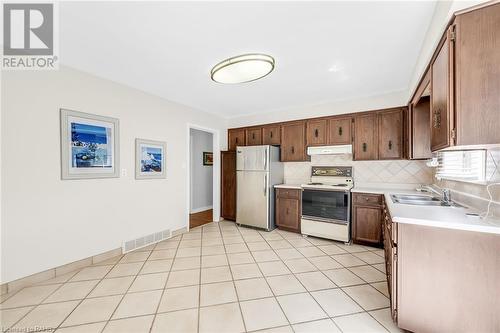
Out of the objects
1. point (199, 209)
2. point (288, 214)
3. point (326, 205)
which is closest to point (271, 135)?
point (288, 214)

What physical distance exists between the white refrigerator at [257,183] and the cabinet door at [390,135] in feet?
6.15

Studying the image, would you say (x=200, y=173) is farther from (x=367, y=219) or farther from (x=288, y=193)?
(x=367, y=219)

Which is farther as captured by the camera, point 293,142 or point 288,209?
point 293,142

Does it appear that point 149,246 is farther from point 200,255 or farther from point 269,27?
point 269,27

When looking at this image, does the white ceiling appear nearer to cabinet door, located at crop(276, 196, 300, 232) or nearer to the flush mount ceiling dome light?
the flush mount ceiling dome light

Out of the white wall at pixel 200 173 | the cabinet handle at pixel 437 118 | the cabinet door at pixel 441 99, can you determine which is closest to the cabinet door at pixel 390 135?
the cabinet door at pixel 441 99

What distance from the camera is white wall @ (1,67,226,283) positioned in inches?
80.9

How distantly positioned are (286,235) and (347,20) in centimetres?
329

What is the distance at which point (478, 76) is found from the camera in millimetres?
1229

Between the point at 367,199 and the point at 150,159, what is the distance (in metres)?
3.55

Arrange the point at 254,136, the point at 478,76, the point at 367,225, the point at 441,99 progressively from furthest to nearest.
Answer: the point at 254,136 < the point at 367,225 < the point at 441,99 < the point at 478,76

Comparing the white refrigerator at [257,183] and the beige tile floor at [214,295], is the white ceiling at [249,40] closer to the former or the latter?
the white refrigerator at [257,183]

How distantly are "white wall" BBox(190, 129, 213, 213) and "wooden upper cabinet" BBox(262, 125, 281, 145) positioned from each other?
2.31m

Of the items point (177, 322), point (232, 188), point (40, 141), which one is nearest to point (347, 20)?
point (177, 322)
